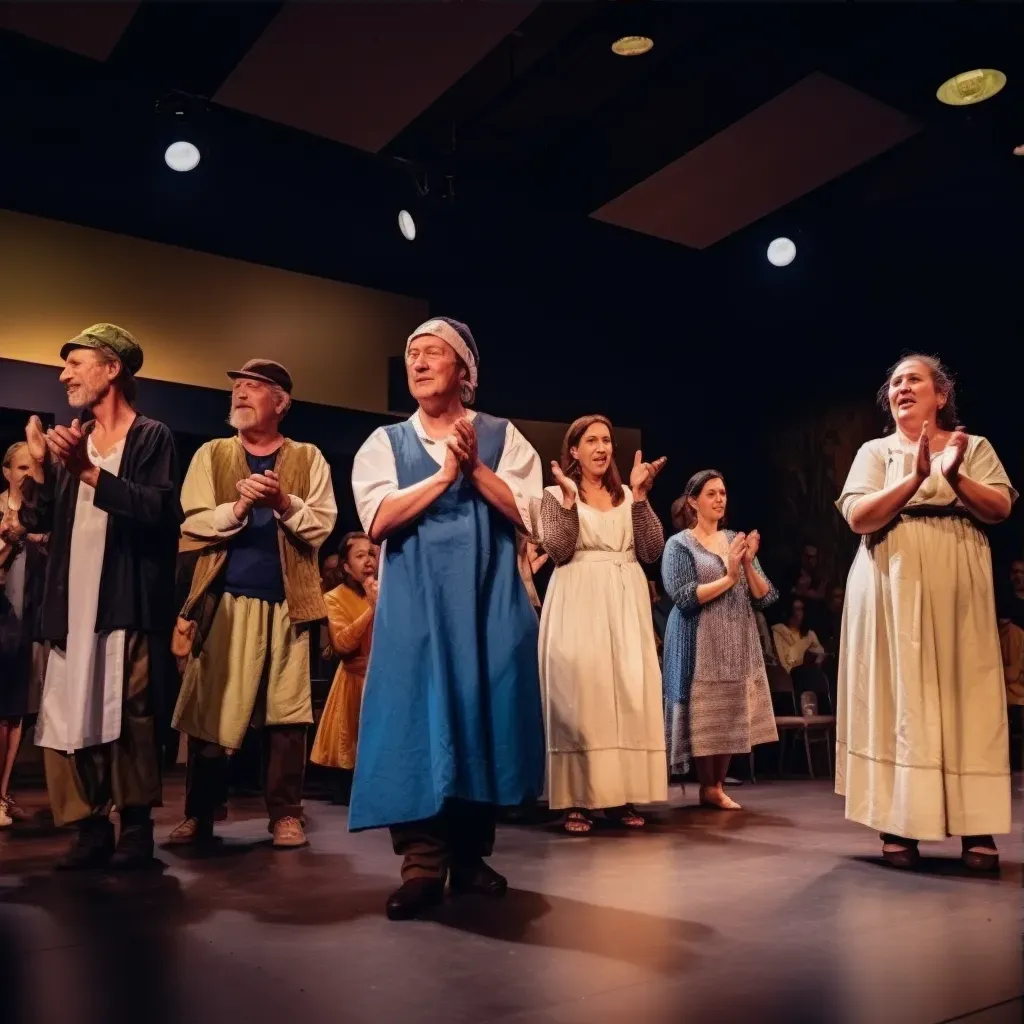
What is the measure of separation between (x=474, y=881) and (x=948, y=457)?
6.09ft

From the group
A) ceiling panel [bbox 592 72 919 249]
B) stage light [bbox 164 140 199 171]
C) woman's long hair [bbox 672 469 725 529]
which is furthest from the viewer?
ceiling panel [bbox 592 72 919 249]

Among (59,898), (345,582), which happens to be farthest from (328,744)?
(59,898)

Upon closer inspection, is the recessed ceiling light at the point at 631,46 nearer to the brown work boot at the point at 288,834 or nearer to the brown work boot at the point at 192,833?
the brown work boot at the point at 288,834

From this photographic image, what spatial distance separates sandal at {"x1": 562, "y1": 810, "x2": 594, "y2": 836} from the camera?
4.39 m

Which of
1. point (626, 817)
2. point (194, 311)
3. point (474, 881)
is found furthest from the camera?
point (194, 311)

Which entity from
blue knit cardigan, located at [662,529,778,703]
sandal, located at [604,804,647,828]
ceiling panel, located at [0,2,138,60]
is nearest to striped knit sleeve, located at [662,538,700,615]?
blue knit cardigan, located at [662,529,778,703]

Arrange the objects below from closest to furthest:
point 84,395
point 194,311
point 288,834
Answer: point 84,395 < point 288,834 < point 194,311

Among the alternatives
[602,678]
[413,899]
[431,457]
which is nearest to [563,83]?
[602,678]

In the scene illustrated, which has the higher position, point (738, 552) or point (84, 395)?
point (84, 395)

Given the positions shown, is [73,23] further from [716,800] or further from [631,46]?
[716,800]

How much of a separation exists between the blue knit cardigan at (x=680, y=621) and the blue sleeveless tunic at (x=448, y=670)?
2.43m

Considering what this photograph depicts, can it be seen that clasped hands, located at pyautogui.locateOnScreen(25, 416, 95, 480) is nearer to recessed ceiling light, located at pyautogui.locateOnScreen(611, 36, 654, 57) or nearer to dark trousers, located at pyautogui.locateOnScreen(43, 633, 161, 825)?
dark trousers, located at pyautogui.locateOnScreen(43, 633, 161, 825)

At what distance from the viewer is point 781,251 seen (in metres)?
8.64

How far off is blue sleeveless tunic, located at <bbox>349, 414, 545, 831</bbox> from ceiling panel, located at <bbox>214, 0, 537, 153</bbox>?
13.0ft
